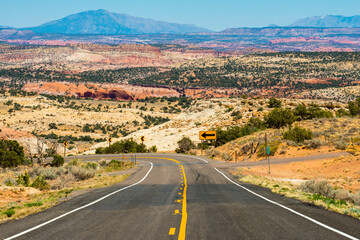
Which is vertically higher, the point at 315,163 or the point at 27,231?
the point at 27,231

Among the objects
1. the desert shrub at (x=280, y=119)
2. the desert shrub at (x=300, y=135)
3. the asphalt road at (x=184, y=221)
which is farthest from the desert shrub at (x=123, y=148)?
the asphalt road at (x=184, y=221)

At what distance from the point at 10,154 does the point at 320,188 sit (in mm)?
26191

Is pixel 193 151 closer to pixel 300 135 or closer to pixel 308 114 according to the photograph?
pixel 300 135

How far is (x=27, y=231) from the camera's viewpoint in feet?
26.5

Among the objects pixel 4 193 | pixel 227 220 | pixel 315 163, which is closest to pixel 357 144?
pixel 315 163

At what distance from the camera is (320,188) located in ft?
49.2

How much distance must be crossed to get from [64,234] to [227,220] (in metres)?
4.13

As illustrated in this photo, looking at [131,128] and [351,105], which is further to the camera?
[131,128]

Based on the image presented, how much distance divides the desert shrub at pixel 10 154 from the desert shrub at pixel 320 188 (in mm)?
25156

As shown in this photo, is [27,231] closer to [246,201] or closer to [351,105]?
[246,201]

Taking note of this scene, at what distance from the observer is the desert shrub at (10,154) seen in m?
29.5

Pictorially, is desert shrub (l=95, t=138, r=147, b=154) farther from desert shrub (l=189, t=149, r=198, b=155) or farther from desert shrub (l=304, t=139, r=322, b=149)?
desert shrub (l=304, t=139, r=322, b=149)

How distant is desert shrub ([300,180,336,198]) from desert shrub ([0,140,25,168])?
82.5 ft

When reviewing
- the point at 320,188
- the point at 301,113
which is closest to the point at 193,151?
the point at 301,113
